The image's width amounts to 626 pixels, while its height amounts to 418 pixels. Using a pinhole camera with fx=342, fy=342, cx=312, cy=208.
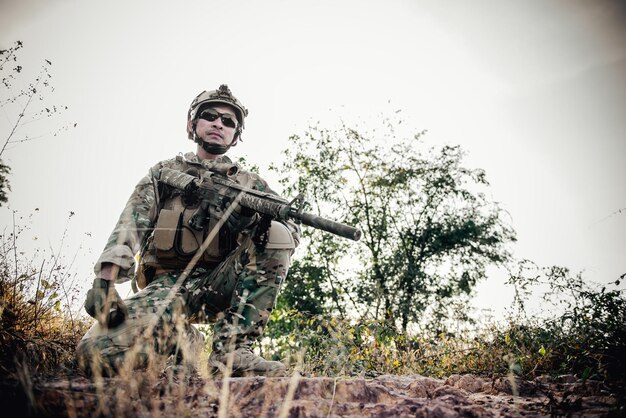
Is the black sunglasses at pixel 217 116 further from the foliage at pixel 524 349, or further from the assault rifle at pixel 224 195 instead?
the foliage at pixel 524 349

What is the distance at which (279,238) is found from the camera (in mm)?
3158

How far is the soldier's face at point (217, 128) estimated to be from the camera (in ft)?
11.7

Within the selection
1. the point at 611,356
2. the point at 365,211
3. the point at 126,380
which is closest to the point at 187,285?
the point at 126,380

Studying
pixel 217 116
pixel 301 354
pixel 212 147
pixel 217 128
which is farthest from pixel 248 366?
pixel 217 116

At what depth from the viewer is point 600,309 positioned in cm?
308

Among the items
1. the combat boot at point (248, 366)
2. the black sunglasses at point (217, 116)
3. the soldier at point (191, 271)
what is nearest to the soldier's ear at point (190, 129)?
the soldier at point (191, 271)

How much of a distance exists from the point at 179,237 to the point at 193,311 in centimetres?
66

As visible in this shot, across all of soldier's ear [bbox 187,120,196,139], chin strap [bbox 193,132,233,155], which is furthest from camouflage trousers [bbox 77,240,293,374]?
soldier's ear [bbox 187,120,196,139]

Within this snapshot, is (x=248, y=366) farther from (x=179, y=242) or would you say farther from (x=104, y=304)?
(x=179, y=242)

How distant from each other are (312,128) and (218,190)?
46.7 ft

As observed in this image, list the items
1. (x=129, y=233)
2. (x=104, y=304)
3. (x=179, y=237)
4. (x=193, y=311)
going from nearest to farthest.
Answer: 1. (x=104, y=304)
2. (x=129, y=233)
3. (x=193, y=311)
4. (x=179, y=237)

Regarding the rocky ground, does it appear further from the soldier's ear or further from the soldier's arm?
the soldier's ear

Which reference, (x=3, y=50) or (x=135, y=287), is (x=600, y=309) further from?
(x=3, y=50)

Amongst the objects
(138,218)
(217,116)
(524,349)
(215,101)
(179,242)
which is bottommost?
(524,349)
